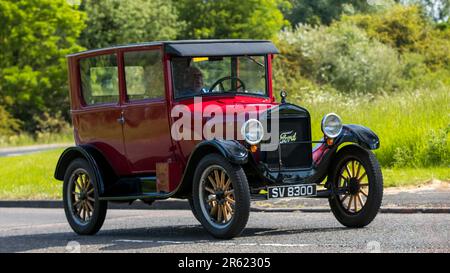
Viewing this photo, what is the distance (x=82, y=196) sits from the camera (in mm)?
13578

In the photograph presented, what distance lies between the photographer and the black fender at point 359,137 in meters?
12.1

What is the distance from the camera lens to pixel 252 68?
1344 cm

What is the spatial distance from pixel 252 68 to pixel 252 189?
2230 mm

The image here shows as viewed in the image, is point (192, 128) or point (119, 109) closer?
point (192, 128)

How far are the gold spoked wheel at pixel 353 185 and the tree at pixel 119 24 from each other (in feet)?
171

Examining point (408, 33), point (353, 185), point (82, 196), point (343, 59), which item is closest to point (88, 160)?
point (82, 196)

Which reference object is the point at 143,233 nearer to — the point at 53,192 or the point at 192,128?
the point at 192,128

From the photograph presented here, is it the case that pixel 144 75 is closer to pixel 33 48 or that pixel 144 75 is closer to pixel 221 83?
pixel 221 83

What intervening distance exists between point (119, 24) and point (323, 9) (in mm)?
19107

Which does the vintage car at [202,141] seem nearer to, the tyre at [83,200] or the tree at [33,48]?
the tyre at [83,200]

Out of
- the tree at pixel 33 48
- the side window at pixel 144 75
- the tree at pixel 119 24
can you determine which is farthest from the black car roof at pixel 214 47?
the tree at pixel 119 24

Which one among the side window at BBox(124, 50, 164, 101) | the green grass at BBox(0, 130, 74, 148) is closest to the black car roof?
the side window at BBox(124, 50, 164, 101)

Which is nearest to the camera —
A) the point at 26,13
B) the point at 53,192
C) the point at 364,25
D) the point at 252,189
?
the point at 252,189
